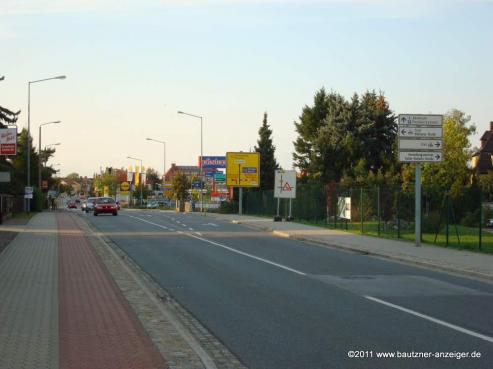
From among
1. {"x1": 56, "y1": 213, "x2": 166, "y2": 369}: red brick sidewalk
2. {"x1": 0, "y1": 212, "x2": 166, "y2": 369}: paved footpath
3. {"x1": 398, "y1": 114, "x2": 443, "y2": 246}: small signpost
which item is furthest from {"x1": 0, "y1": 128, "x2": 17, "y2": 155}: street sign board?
{"x1": 398, "y1": 114, "x2": 443, "y2": 246}: small signpost

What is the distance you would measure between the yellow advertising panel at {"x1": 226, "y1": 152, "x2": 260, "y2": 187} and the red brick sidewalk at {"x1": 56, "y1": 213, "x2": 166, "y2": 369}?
1870 inches

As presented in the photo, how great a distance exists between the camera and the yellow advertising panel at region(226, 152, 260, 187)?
6278 centimetres

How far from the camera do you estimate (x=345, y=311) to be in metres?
10.8

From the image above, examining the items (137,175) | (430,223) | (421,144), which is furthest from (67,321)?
(137,175)

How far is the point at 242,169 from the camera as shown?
6334 cm

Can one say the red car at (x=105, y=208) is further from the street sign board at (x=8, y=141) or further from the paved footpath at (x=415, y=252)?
the street sign board at (x=8, y=141)

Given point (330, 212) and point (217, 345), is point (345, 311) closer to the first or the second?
point (217, 345)

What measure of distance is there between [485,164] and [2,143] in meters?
68.5

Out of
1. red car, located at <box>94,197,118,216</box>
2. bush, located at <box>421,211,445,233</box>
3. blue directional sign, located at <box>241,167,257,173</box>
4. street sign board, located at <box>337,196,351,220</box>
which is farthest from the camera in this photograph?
blue directional sign, located at <box>241,167,257,173</box>

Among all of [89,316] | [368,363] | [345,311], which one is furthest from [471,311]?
[89,316]

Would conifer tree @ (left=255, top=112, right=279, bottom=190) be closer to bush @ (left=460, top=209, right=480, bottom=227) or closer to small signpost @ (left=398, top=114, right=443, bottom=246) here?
bush @ (left=460, top=209, right=480, bottom=227)

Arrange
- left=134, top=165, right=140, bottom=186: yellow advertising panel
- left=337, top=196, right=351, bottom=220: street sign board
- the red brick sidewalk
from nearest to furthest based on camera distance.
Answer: the red brick sidewalk
left=337, top=196, right=351, bottom=220: street sign board
left=134, top=165, right=140, bottom=186: yellow advertising panel

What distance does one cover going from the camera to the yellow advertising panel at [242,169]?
206 ft

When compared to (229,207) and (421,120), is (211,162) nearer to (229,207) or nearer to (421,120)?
(229,207)
